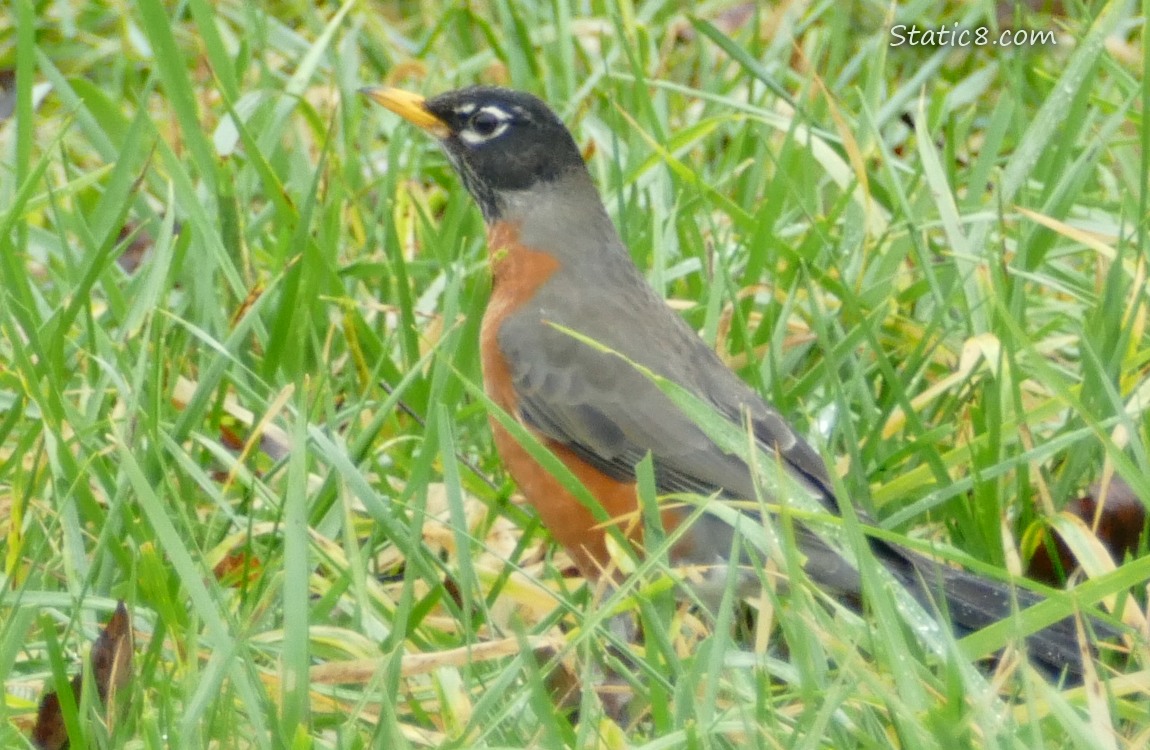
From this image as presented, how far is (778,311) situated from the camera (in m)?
4.04

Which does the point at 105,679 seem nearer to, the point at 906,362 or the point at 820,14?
the point at 906,362

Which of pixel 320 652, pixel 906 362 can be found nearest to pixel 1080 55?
pixel 906 362

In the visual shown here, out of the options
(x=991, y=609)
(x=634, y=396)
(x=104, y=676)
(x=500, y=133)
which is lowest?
(x=991, y=609)

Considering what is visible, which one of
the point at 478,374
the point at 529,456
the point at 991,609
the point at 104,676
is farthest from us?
the point at 478,374

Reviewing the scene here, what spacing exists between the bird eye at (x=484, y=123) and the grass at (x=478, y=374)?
27cm

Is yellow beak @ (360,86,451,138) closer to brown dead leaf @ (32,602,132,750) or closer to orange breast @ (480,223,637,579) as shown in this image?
orange breast @ (480,223,637,579)

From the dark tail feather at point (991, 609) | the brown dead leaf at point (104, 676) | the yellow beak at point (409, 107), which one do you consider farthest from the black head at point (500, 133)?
the brown dead leaf at point (104, 676)

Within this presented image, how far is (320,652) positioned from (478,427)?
1.09 metres

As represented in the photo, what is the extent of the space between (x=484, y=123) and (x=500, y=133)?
0.04m

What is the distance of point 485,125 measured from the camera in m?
4.30

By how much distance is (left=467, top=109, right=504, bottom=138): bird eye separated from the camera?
4.28m

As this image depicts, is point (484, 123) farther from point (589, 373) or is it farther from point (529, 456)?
point (529, 456)

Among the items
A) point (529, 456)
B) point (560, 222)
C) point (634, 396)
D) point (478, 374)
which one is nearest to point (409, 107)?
point (560, 222)

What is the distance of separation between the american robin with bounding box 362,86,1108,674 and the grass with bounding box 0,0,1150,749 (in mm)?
106
